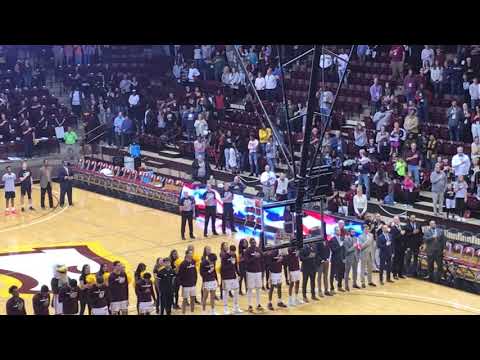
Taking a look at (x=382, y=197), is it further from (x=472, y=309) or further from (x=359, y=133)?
(x=472, y=309)

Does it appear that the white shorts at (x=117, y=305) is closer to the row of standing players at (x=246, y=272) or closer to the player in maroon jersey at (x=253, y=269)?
the row of standing players at (x=246, y=272)

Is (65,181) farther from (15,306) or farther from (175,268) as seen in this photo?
(15,306)

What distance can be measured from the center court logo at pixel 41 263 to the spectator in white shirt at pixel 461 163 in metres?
8.30

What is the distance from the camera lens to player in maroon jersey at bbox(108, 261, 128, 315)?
17281 millimetres

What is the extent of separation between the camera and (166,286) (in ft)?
58.2

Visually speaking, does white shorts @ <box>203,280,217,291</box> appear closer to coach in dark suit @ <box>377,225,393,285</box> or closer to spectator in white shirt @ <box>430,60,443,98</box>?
coach in dark suit @ <box>377,225,393,285</box>

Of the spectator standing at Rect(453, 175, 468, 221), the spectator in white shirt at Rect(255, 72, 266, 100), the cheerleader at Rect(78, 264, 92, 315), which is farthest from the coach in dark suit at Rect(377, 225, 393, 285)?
the spectator in white shirt at Rect(255, 72, 266, 100)

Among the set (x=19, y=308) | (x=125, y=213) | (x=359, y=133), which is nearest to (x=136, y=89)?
(x=125, y=213)

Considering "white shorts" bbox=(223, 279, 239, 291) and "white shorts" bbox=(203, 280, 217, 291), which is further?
"white shorts" bbox=(223, 279, 239, 291)

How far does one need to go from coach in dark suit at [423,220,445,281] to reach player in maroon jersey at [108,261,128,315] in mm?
6467

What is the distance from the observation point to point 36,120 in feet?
101

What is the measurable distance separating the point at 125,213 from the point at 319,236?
32.0 feet

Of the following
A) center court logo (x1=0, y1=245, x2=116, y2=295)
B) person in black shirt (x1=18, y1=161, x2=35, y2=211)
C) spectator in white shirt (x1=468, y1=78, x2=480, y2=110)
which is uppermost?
spectator in white shirt (x1=468, y1=78, x2=480, y2=110)

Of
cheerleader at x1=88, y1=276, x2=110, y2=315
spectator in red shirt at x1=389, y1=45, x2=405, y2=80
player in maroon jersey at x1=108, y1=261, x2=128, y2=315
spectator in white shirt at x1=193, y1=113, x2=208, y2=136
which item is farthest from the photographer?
spectator in white shirt at x1=193, y1=113, x2=208, y2=136
